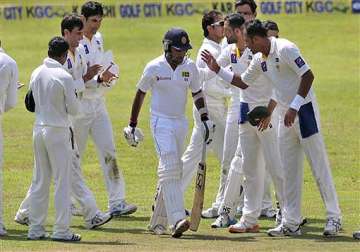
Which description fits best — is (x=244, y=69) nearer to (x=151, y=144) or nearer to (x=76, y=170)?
(x=76, y=170)

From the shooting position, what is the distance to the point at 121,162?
22.7 m

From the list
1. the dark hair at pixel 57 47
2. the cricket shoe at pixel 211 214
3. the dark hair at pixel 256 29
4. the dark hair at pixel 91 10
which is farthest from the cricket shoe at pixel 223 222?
the dark hair at pixel 91 10

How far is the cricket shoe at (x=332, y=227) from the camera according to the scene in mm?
14805

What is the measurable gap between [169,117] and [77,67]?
5.56ft

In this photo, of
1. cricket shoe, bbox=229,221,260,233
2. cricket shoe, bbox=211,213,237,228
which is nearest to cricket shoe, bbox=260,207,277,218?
cricket shoe, bbox=211,213,237,228

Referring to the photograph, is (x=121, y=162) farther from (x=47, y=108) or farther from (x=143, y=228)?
(x=47, y=108)

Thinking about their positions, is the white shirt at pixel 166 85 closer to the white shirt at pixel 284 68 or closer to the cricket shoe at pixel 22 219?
the white shirt at pixel 284 68

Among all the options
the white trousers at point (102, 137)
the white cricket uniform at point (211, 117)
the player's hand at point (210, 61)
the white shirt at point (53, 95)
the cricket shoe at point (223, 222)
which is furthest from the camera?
the white cricket uniform at point (211, 117)

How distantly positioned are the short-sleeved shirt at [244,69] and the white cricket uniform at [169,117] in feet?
2.81

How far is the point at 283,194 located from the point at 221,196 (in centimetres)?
174

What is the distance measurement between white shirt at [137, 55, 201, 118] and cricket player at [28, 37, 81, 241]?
1.08 m

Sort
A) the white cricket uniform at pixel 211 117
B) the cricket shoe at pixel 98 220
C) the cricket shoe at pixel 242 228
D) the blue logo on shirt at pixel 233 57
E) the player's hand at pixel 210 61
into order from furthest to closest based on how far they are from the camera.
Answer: the white cricket uniform at pixel 211 117, the blue logo on shirt at pixel 233 57, the cricket shoe at pixel 98 220, the cricket shoe at pixel 242 228, the player's hand at pixel 210 61

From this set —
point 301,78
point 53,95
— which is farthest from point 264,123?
point 53,95

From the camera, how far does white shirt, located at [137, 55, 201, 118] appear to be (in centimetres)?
1500
